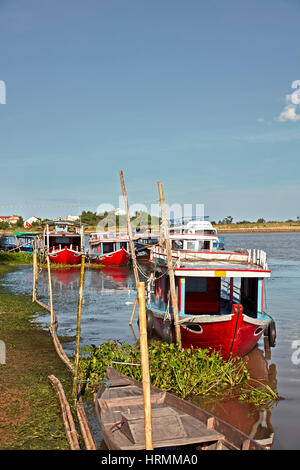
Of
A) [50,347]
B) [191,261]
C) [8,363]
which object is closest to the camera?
[8,363]

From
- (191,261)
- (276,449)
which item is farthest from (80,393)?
(191,261)

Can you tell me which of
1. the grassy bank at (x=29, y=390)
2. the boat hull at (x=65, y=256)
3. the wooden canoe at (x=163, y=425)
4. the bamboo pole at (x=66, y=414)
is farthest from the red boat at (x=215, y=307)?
the boat hull at (x=65, y=256)

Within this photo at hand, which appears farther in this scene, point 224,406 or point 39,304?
point 39,304

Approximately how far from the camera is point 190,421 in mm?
7691

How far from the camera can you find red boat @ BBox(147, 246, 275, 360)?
12.8 meters

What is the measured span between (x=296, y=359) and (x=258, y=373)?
7.05ft

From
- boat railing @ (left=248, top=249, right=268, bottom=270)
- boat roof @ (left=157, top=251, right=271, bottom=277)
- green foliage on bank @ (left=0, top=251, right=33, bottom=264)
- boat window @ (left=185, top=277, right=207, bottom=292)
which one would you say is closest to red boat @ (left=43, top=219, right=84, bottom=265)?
green foliage on bank @ (left=0, top=251, right=33, bottom=264)

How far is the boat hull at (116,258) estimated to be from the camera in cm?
4819

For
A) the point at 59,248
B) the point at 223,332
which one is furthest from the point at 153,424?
the point at 59,248

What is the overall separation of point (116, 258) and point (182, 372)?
3733 cm

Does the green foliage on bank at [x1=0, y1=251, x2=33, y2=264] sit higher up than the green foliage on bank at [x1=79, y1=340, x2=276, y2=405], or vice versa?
the green foliage on bank at [x1=0, y1=251, x2=33, y2=264]

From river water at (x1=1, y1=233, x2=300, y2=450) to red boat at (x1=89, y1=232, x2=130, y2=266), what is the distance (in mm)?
3377

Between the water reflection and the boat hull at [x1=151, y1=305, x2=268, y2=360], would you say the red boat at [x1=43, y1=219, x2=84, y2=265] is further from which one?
the water reflection
